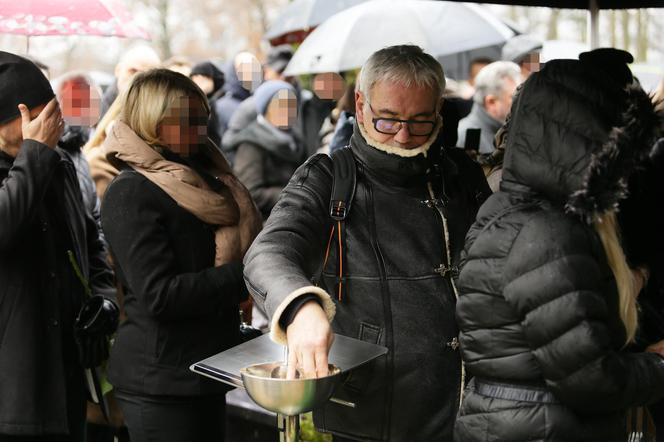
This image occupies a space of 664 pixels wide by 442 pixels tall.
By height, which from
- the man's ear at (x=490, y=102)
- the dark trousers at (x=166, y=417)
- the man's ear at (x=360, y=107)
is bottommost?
the dark trousers at (x=166, y=417)

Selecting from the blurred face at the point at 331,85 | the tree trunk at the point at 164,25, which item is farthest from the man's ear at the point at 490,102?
the tree trunk at the point at 164,25

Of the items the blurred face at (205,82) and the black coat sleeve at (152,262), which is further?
the blurred face at (205,82)

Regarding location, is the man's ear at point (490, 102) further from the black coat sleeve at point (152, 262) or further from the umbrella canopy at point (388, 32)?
the black coat sleeve at point (152, 262)

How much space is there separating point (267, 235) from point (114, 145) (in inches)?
45.2

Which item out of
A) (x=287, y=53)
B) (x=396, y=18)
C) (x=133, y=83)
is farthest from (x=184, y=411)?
(x=287, y=53)

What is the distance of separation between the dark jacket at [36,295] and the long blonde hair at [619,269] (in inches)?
78.7

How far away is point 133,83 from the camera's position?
11.7 ft

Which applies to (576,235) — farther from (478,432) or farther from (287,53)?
(287,53)

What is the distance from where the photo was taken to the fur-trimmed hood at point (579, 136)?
7.29ft

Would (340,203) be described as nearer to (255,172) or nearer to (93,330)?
(93,330)

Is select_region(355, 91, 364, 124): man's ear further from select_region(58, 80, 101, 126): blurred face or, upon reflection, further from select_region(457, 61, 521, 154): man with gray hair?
select_region(457, 61, 521, 154): man with gray hair

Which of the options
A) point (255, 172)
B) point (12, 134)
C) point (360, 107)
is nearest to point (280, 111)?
point (255, 172)

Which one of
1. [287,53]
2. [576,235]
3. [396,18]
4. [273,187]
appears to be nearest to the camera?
[576,235]

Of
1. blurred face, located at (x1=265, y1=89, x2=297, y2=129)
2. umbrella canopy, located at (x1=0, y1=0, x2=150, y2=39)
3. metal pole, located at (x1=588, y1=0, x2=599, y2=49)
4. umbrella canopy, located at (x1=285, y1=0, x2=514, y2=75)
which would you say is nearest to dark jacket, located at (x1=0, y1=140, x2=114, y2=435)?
umbrella canopy, located at (x1=0, y1=0, x2=150, y2=39)
